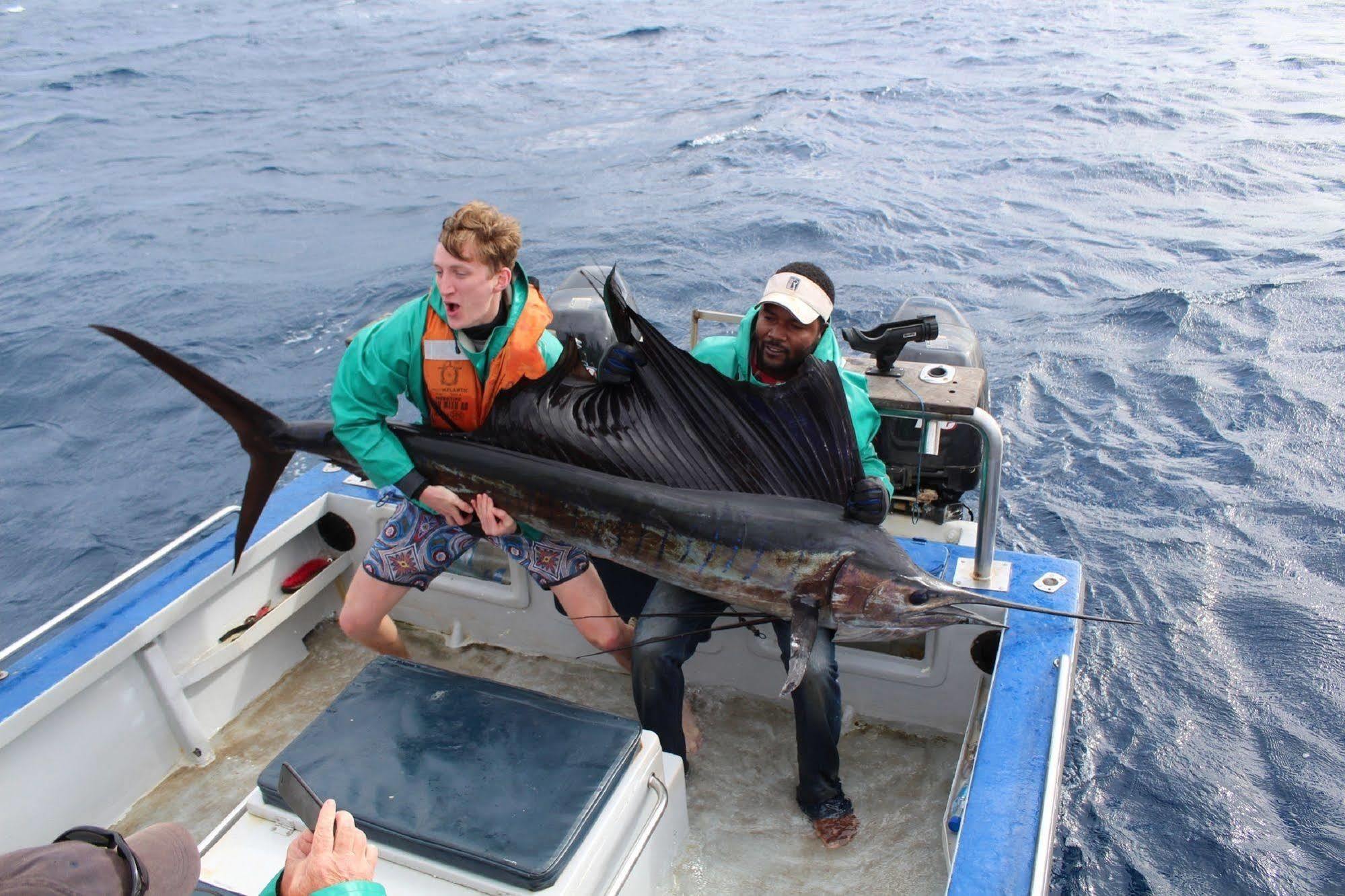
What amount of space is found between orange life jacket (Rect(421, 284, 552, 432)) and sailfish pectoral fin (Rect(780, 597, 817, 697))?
87 cm

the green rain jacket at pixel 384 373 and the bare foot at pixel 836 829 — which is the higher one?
the green rain jacket at pixel 384 373

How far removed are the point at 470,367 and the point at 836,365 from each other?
911 mm

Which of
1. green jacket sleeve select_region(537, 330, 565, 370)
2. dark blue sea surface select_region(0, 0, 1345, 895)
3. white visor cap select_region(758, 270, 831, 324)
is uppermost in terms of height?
white visor cap select_region(758, 270, 831, 324)

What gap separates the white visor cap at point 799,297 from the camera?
91.0 inches

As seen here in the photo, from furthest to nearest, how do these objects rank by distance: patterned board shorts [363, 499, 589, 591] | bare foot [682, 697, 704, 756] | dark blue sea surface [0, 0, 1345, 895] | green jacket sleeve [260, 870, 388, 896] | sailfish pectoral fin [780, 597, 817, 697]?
dark blue sea surface [0, 0, 1345, 895] → bare foot [682, 697, 704, 756] → patterned board shorts [363, 499, 589, 591] → sailfish pectoral fin [780, 597, 817, 697] → green jacket sleeve [260, 870, 388, 896]

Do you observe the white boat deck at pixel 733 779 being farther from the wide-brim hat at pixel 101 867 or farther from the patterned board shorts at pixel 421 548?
the wide-brim hat at pixel 101 867

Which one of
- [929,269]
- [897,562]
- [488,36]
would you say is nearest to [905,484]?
[897,562]

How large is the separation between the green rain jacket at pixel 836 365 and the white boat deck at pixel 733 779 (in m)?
0.81

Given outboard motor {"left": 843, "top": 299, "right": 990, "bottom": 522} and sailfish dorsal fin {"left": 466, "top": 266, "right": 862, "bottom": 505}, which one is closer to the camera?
sailfish dorsal fin {"left": 466, "top": 266, "right": 862, "bottom": 505}

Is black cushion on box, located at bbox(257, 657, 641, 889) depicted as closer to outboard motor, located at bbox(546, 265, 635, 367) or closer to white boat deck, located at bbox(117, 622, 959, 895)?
white boat deck, located at bbox(117, 622, 959, 895)

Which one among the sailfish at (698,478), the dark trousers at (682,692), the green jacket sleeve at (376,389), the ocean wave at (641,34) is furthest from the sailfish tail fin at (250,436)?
the ocean wave at (641,34)

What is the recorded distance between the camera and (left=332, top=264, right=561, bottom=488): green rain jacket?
2.42 meters

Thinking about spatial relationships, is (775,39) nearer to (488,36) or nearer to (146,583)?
(488,36)

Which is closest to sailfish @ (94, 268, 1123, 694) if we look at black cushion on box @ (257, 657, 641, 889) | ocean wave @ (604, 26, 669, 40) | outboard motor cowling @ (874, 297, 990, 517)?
black cushion on box @ (257, 657, 641, 889)
